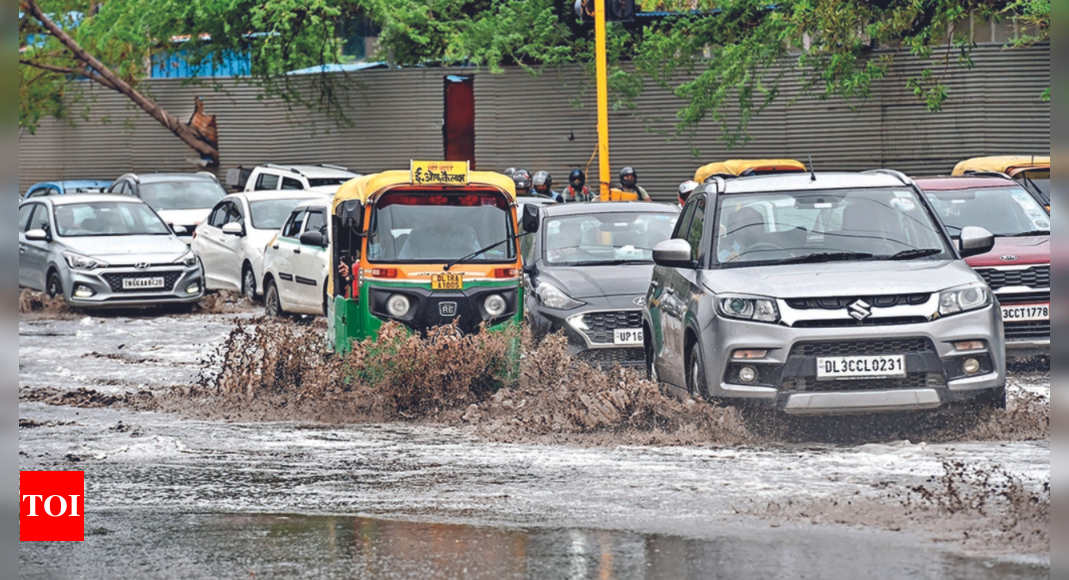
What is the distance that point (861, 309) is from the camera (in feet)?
29.8

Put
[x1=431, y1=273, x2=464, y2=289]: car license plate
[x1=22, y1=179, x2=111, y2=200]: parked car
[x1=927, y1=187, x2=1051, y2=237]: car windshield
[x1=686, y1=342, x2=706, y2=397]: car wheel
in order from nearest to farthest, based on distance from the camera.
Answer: [x1=686, y1=342, x2=706, y2=397]: car wheel < [x1=431, y1=273, x2=464, y2=289]: car license plate < [x1=927, y1=187, x2=1051, y2=237]: car windshield < [x1=22, y1=179, x2=111, y2=200]: parked car

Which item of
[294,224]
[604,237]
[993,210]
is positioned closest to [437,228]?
[604,237]

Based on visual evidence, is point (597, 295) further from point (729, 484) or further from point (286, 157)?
point (286, 157)

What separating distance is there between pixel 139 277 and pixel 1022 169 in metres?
11.5

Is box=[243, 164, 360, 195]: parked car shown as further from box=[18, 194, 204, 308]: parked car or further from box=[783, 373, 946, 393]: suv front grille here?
box=[783, 373, 946, 393]: suv front grille

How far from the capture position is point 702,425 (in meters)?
9.64

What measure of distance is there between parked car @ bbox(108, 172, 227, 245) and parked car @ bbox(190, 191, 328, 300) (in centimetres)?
365

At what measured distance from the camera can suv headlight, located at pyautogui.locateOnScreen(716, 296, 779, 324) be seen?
9.20 m

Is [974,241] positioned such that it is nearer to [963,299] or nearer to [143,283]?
[963,299]

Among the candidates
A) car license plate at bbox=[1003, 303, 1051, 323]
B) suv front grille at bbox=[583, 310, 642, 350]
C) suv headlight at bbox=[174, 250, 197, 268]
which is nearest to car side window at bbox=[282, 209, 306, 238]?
suv headlight at bbox=[174, 250, 197, 268]

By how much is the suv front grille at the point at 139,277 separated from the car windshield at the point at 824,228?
472 inches

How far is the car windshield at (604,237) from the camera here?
548 inches

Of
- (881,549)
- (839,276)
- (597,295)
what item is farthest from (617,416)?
(881,549)

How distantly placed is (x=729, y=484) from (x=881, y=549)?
1691 mm
